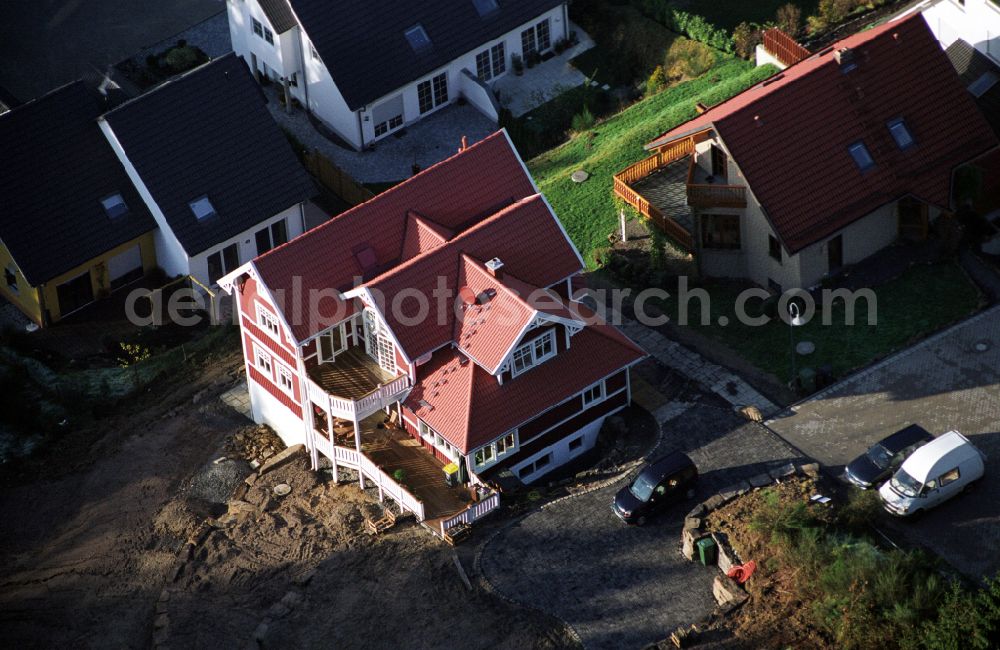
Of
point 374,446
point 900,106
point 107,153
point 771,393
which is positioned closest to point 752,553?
point 771,393

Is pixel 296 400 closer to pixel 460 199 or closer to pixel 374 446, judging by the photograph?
pixel 374 446

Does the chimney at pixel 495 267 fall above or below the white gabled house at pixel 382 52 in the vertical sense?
below

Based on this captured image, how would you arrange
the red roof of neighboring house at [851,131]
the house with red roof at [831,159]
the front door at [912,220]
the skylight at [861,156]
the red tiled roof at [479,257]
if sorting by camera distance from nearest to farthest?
the red tiled roof at [479,257] → the red roof of neighboring house at [851,131] → the house with red roof at [831,159] → the skylight at [861,156] → the front door at [912,220]

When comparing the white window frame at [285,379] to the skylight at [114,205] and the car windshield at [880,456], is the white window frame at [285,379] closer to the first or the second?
the skylight at [114,205]

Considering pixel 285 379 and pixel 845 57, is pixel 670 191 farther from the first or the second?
pixel 285 379

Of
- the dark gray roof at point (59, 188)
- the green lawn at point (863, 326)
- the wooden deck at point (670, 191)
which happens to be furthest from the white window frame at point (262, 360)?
the wooden deck at point (670, 191)

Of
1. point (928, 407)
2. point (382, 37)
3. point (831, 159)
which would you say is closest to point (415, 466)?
point (928, 407)

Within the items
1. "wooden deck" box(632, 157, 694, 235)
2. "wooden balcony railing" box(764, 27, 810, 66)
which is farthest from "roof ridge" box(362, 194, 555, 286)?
"wooden balcony railing" box(764, 27, 810, 66)
